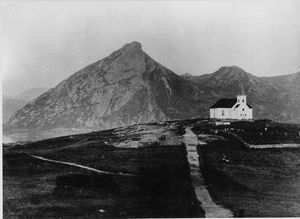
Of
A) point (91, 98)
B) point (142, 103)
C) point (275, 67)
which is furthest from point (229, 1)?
point (91, 98)

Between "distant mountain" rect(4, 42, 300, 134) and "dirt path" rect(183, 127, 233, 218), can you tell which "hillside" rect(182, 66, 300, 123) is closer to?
"distant mountain" rect(4, 42, 300, 134)

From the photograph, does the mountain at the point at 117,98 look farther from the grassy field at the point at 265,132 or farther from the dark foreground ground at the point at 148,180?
the dark foreground ground at the point at 148,180

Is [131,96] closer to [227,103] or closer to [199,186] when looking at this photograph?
[227,103]

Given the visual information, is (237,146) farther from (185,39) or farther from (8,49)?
(8,49)

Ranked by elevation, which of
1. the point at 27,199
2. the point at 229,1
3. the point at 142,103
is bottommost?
the point at 27,199

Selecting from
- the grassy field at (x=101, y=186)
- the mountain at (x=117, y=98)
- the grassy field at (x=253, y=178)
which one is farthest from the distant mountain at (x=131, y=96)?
the grassy field at (x=101, y=186)

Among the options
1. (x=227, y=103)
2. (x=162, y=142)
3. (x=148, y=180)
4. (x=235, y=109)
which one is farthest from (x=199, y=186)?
(x=227, y=103)

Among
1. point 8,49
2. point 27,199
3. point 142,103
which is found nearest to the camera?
point 27,199
